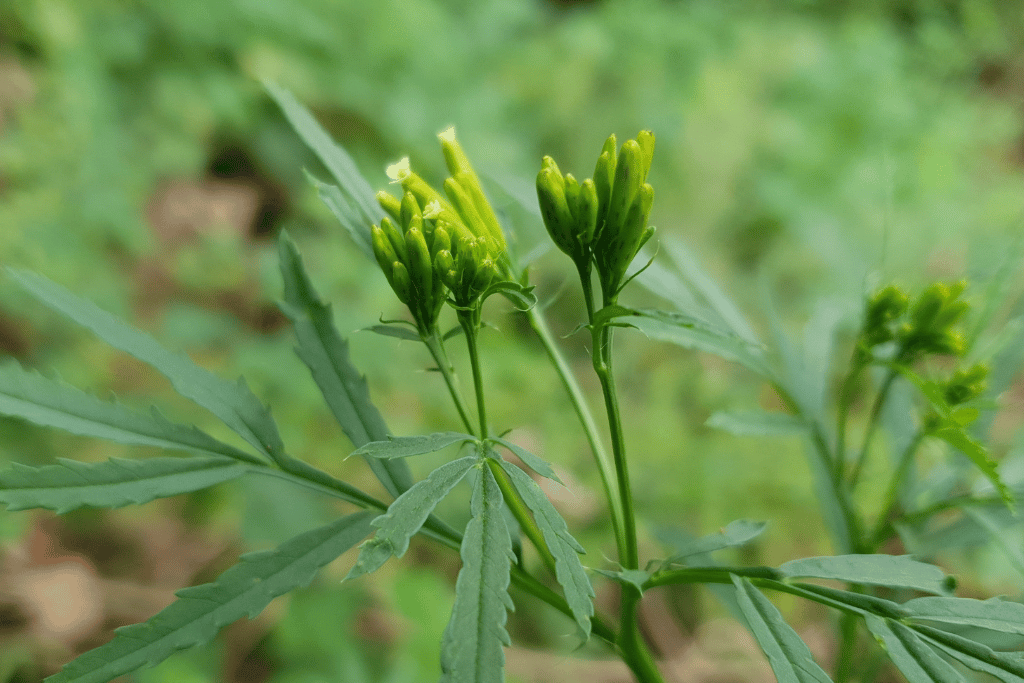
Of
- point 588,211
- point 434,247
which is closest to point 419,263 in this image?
point 434,247

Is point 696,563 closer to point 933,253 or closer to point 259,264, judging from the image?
point 259,264

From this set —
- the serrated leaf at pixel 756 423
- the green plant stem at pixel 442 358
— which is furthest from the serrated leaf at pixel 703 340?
the green plant stem at pixel 442 358

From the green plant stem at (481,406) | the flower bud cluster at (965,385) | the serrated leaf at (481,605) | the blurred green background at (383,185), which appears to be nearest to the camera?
the serrated leaf at (481,605)

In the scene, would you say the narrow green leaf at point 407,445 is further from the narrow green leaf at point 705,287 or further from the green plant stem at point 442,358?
the narrow green leaf at point 705,287

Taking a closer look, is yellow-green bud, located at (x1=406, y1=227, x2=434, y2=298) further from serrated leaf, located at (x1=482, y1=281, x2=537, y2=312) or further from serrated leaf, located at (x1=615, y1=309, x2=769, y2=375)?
serrated leaf, located at (x1=615, y1=309, x2=769, y2=375)

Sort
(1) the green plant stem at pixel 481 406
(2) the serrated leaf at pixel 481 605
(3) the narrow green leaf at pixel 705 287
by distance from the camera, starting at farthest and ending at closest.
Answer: (3) the narrow green leaf at pixel 705 287 < (1) the green plant stem at pixel 481 406 < (2) the serrated leaf at pixel 481 605

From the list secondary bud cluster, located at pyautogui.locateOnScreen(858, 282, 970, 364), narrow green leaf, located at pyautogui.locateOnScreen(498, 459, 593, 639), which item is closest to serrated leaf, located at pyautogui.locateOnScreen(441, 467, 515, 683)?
narrow green leaf, located at pyautogui.locateOnScreen(498, 459, 593, 639)

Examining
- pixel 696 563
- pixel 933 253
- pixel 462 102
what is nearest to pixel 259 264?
pixel 462 102
